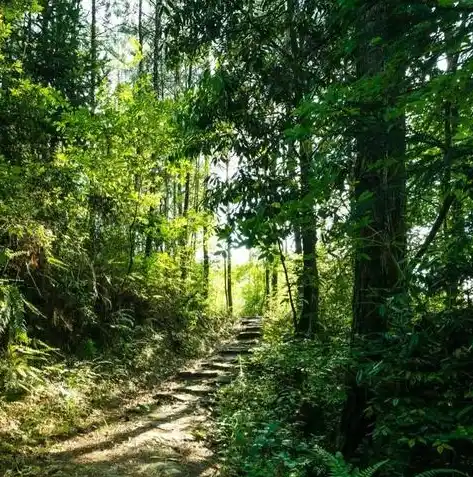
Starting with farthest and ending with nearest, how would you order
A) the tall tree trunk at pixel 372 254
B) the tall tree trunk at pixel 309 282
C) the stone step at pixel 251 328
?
the stone step at pixel 251 328 < the tall tree trunk at pixel 309 282 < the tall tree trunk at pixel 372 254

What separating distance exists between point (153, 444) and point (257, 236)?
2.70 metres

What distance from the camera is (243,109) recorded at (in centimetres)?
578

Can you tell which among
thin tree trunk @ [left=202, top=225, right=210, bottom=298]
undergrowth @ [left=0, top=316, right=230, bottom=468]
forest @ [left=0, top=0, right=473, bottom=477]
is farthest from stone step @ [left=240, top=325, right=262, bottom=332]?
undergrowth @ [left=0, top=316, right=230, bottom=468]

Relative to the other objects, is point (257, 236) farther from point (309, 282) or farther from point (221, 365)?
point (221, 365)

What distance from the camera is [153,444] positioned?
16.7 feet

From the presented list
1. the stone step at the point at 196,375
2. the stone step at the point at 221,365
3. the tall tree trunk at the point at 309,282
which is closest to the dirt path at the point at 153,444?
the stone step at the point at 196,375

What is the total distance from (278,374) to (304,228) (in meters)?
3.75

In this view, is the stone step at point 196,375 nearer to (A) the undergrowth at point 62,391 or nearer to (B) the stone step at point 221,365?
(A) the undergrowth at point 62,391

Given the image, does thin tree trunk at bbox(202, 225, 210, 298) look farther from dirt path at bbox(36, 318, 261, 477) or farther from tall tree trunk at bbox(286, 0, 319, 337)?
tall tree trunk at bbox(286, 0, 319, 337)

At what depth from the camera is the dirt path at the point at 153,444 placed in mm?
4324

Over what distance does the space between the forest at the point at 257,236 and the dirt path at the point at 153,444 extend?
4cm

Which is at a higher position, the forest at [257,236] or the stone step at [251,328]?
the forest at [257,236]

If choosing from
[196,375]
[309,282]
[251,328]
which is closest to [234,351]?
[196,375]

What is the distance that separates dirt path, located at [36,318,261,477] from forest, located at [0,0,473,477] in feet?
0.12
